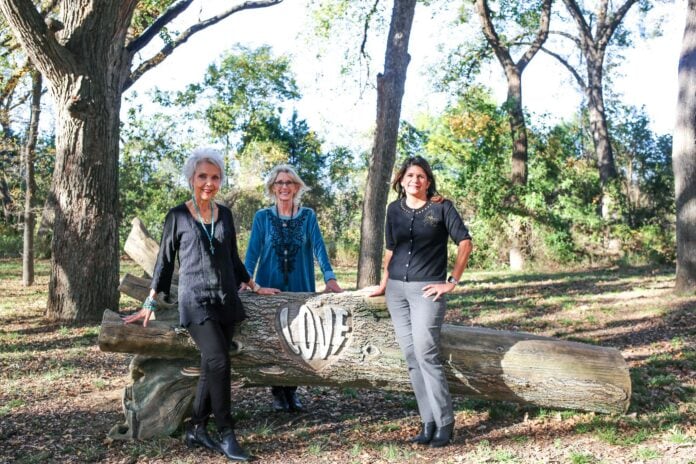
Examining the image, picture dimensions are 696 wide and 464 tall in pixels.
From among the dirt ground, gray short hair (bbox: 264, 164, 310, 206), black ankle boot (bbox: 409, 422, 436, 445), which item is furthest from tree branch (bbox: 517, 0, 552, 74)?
black ankle boot (bbox: 409, 422, 436, 445)

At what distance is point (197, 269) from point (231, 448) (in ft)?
3.97

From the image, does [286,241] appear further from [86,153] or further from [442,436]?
[86,153]

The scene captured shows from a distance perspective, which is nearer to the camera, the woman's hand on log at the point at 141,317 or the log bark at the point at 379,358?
the woman's hand on log at the point at 141,317

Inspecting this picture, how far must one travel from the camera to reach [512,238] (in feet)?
63.8

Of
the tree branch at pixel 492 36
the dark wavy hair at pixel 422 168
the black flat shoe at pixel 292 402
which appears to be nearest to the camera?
the dark wavy hair at pixel 422 168

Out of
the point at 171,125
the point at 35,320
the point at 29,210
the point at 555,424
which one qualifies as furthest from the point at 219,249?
the point at 171,125

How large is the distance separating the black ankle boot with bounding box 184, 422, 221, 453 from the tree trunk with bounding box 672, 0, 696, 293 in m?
10.0

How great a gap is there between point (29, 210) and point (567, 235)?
1446cm

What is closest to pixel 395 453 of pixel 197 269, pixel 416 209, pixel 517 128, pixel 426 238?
pixel 426 238

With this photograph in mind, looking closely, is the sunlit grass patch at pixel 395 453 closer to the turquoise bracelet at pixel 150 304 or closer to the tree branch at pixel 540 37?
the turquoise bracelet at pixel 150 304

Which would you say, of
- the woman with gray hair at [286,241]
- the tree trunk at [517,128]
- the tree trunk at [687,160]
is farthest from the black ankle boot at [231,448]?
the tree trunk at [517,128]

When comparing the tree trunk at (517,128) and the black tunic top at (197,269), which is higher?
the tree trunk at (517,128)

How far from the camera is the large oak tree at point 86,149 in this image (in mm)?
8930

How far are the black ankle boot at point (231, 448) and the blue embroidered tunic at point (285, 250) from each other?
4.22ft
